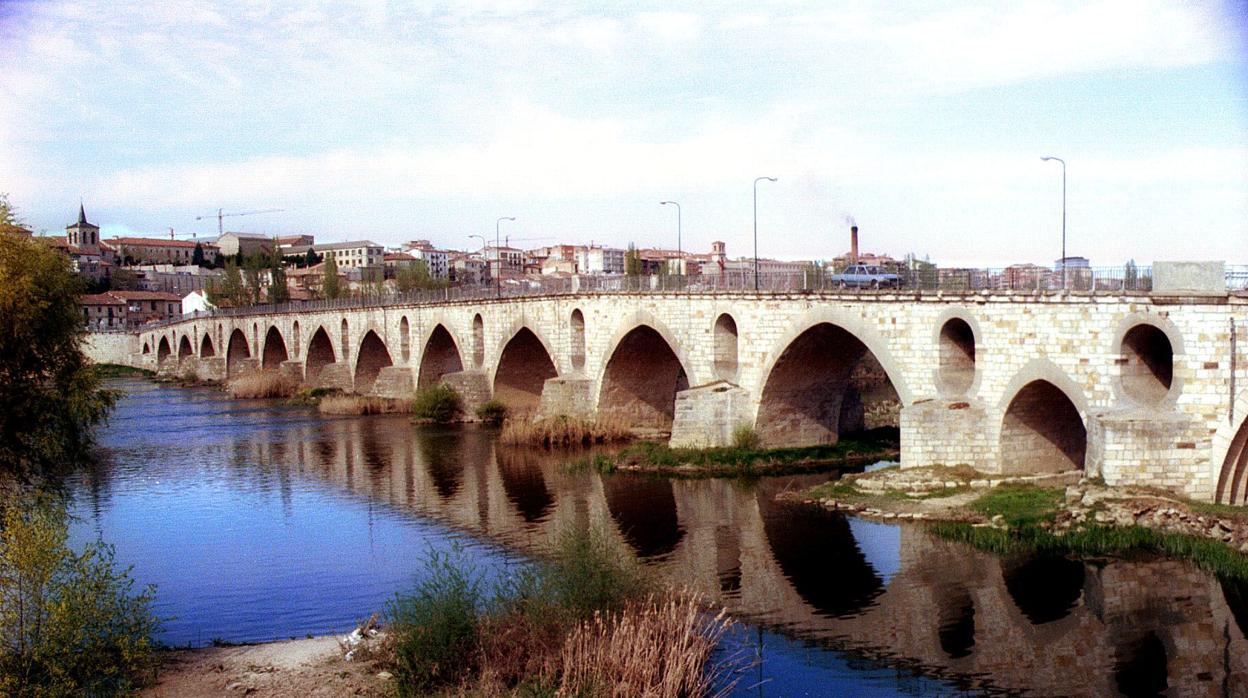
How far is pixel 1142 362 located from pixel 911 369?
5.67m

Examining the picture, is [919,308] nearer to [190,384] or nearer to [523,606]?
[523,606]

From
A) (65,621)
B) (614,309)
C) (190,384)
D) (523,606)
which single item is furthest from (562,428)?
(190,384)

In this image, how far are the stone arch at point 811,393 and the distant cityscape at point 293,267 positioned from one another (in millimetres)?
4783

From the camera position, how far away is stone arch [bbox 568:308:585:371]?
40031 millimetres

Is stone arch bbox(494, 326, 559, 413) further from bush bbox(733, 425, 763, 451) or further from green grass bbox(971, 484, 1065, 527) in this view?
green grass bbox(971, 484, 1065, 527)

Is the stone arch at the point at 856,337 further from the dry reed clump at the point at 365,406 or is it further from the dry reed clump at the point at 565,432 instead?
the dry reed clump at the point at 365,406

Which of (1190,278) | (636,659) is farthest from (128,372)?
(636,659)

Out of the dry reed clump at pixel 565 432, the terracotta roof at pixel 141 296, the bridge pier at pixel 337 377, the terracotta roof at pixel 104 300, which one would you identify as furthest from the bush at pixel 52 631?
the terracotta roof at pixel 141 296

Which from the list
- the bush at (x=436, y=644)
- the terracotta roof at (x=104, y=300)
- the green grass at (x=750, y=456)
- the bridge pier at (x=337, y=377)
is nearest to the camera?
the bush at (x=436, y=644)

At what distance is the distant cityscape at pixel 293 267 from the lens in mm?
83938

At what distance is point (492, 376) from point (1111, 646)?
3330 centimetres

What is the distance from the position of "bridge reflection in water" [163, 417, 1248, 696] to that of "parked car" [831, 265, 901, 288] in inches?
224

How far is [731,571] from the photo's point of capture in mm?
19688

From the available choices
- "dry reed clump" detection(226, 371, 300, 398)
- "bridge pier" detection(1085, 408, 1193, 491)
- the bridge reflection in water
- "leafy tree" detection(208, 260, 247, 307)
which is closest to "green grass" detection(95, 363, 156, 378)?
"leafy tree" detection(208, 260, 247, 307)
